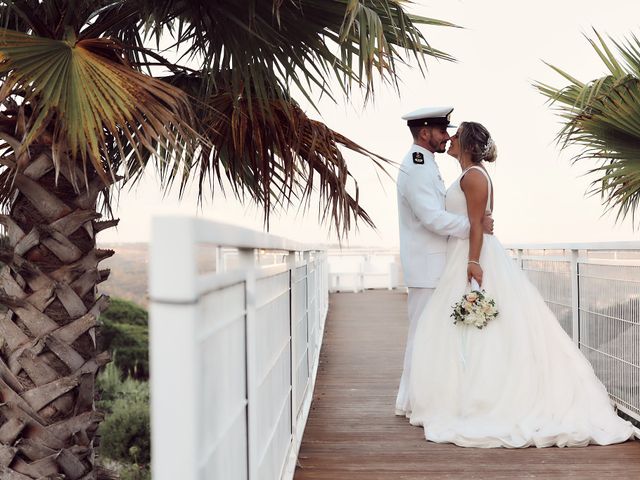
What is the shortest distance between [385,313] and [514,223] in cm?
320

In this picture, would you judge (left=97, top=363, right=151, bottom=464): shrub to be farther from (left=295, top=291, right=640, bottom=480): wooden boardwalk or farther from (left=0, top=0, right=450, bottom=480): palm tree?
(left=0, top=0, right=450, bottom=480): palm tree

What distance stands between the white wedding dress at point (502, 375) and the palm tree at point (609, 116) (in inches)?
132

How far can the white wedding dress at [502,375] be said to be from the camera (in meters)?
3.88

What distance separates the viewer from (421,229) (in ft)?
15.0

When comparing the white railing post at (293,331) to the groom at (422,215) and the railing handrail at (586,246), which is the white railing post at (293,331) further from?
the railing handrail at (586,246)

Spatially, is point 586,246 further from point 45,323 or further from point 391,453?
point 45,323

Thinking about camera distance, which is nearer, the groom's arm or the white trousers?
the groom's arm

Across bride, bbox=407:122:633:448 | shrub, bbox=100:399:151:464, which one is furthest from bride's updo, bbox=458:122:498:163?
shrub, bbox=100:399:151:464

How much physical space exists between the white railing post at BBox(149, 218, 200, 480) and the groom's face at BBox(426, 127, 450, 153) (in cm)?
350

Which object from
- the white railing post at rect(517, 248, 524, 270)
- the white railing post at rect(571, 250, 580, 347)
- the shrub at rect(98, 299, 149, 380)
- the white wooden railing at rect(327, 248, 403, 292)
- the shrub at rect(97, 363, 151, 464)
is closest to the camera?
the white railing post at rect(571, 250, 580, 347)

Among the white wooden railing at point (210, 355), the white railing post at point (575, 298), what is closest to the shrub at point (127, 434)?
the white railing post at point (575, 298)

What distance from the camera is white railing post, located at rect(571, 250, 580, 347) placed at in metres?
4.79

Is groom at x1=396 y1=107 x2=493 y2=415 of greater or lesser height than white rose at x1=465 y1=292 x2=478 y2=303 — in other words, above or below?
above

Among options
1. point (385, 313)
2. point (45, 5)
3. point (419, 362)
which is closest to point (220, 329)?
point (419, 362)
